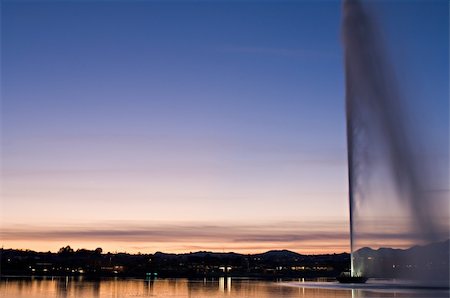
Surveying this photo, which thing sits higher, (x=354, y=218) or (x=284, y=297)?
(x=354, y=218)

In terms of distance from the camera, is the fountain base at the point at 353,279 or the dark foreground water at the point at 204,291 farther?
the fountain base at the point at 353,279

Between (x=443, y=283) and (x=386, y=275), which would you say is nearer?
(x=443, y=283)

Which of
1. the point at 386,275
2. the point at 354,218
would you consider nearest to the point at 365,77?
the point at 354,218

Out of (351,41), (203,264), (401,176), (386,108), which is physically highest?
(351,41)

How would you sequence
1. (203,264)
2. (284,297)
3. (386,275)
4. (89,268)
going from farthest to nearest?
(203,264) → (89,268) → (386,275) → (284,297)

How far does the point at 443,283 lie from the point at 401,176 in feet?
33.0

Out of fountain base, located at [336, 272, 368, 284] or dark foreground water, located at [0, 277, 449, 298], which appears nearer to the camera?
dark foreground water, located at [0, 277, 449, 298]

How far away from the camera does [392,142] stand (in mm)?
41094

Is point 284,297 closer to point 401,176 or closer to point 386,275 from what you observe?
point 401,176

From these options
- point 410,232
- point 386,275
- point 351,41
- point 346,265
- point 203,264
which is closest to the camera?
point 410,232

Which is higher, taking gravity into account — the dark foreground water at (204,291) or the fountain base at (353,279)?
the fountain base at (353,279)

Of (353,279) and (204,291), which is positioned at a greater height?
(353,279)

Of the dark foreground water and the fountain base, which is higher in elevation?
the fountain base

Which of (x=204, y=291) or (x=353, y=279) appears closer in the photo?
(x=204, y=291)
